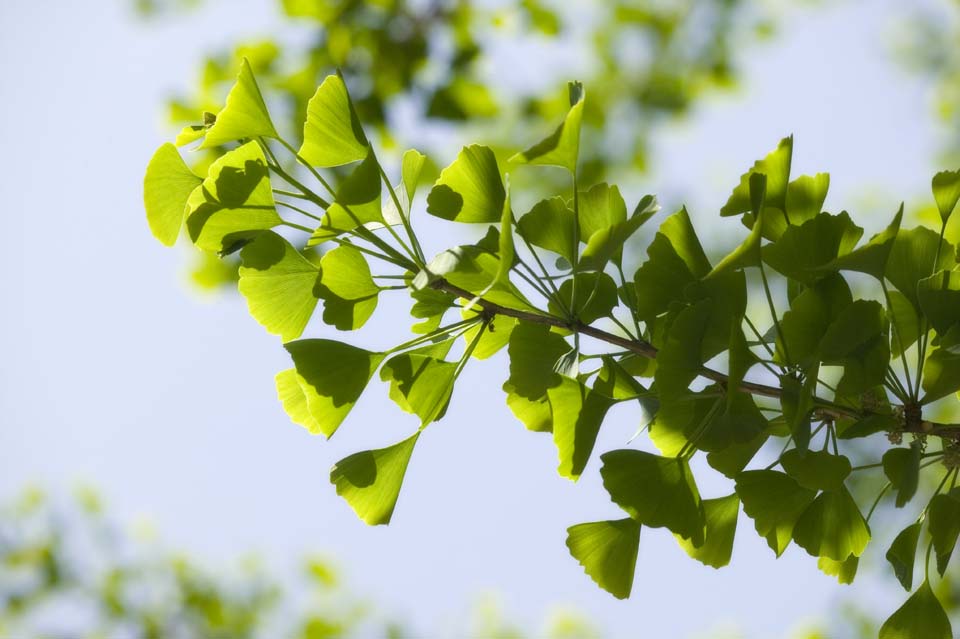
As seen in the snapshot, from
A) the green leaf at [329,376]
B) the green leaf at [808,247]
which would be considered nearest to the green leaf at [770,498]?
the green leaf at [808,247]

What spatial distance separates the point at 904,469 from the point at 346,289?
0.97ft

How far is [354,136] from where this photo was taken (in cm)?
48

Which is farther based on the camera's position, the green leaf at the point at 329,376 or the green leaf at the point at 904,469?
the green leaf at the point at 329,376

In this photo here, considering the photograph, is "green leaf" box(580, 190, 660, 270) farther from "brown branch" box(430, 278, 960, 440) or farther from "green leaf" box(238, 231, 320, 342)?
"green leaf" box(238, 231, 320, 342)

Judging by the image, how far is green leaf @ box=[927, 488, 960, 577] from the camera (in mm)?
423

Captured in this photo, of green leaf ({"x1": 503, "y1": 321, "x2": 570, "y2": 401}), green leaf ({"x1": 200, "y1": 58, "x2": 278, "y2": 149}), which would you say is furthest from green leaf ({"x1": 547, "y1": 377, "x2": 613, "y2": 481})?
green leaf ({"x1": 200, "y1": 58, "x2": 278, "y2": 149})

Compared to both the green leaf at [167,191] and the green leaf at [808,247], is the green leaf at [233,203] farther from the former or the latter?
the green leaf at [808,247]

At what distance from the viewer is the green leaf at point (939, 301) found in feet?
1.38

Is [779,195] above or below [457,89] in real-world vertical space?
below

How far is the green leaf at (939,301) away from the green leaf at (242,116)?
0.37 meters

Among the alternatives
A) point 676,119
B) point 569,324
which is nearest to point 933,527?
point 569,324

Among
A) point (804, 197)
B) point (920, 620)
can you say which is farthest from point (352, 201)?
point (920, 620)

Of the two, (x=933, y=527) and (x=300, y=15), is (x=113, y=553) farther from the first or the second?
(x=933, y=527)

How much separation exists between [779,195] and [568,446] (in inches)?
7.4
